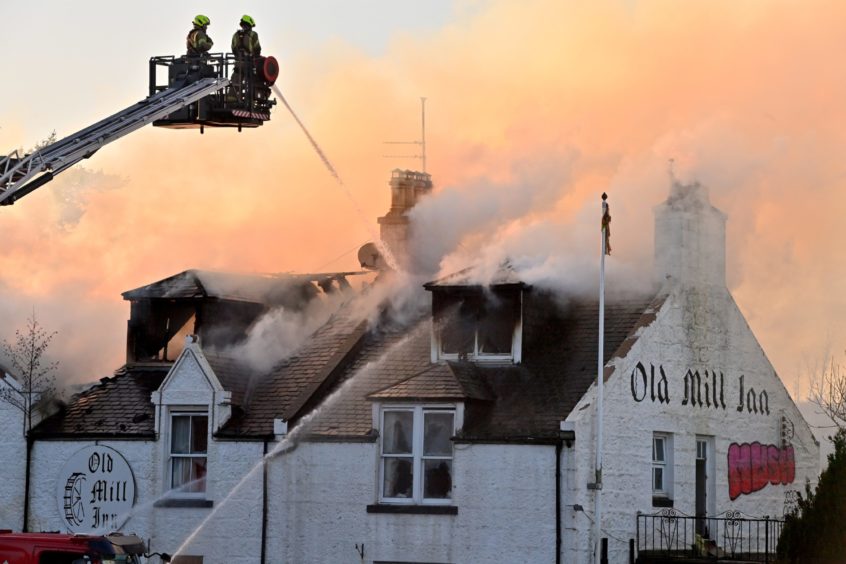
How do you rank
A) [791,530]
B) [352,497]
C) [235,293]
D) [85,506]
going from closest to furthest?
[791,530] < [352,497] < [85,506] < [235,293]

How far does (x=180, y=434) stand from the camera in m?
40.1

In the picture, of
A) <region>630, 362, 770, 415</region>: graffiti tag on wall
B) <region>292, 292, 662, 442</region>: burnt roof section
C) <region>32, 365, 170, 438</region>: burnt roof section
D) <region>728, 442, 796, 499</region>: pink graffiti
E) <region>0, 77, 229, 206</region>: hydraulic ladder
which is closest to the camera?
<region>0, 77, 229, 206</region>: hydraulic ladder

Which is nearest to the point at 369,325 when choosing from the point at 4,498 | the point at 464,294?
the point at 464,294

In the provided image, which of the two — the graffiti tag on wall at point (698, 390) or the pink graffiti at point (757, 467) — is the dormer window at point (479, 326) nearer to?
the graffiti tag on wall at point (698, 390)

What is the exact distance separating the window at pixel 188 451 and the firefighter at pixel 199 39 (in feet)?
27.7

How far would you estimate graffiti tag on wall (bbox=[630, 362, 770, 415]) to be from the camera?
38250 mm

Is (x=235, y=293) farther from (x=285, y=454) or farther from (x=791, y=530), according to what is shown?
(x=791, y=530)

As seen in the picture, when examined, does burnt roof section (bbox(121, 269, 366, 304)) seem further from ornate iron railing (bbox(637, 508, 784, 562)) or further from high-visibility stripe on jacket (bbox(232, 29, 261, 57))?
ornate iron railing (bbox(637, 508, 784, 562))

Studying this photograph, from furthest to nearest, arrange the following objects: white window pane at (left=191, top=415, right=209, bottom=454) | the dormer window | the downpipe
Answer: the downpipe → white window pane at (left=191, top=415, right=209, bottom=454) → the dormer window

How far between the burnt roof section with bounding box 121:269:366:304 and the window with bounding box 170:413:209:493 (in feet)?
11.8

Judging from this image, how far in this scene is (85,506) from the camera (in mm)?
40250

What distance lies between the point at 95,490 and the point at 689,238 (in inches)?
596

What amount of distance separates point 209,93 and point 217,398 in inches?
275

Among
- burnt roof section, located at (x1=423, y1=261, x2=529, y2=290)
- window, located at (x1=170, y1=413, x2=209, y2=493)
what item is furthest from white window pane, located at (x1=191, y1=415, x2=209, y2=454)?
burnt roof section, located at (x1=423, y1=261, x2=529, y2=290)
